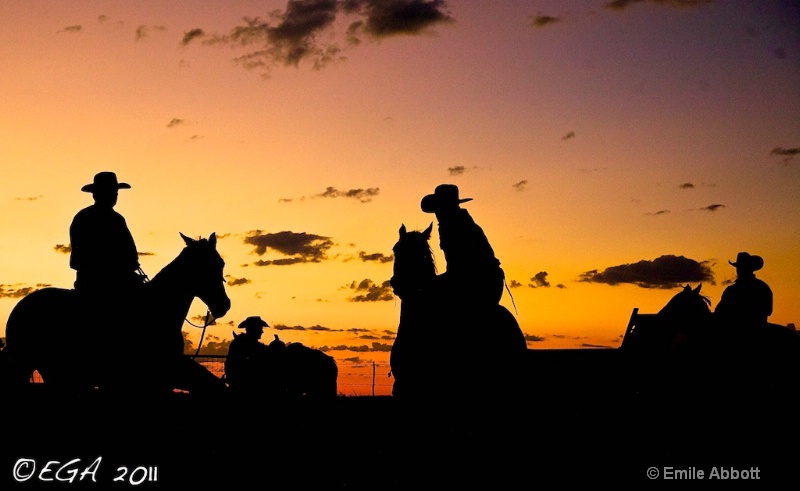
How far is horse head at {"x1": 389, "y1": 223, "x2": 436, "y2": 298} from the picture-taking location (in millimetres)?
9367

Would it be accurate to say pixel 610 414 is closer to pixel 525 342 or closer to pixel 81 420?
pixel 525 342

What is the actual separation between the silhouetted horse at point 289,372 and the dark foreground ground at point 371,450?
7.54 meters

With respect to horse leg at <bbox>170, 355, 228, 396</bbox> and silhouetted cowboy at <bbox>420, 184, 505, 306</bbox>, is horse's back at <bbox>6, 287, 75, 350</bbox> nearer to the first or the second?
horse leg at <bbox>170, 355, 228, 396</bbox>

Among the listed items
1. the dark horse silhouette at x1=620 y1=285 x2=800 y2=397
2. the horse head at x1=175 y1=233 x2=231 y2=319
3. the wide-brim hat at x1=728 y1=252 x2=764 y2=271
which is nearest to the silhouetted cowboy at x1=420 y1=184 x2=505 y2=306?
the horse head at x1=175 y1=233 x2=231 y2=319

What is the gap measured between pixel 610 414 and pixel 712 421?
1629 mm

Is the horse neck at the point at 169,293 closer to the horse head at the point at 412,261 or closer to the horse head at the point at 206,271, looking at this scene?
the horse head at the point at 206,271

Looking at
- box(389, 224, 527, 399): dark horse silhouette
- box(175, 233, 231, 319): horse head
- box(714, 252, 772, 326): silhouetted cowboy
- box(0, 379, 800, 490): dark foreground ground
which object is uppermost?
box(714, 252, 772, 326): silhouetted cowboy

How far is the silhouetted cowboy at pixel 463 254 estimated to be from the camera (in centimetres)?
946

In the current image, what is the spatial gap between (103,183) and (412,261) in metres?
4.30

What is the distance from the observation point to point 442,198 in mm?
9734

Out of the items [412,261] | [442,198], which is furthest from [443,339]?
[442,198]

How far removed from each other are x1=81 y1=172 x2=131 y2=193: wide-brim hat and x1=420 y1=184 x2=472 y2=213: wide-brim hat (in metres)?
4.14

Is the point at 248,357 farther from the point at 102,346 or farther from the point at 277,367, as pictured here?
the point at 102,346

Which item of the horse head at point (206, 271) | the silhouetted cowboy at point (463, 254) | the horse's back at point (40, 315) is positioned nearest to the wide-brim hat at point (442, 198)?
the silhouetted cowboy at point (463, 254)
